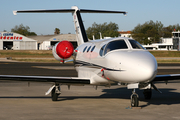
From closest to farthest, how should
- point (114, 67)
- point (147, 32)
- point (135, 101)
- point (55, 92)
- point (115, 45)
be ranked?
point (114, 67), point (135, 101), point (115, 45), point (55, 92), point (147, 32)

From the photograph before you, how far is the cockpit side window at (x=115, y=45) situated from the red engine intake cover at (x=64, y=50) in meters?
4.28

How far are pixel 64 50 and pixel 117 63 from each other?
18.2 ft

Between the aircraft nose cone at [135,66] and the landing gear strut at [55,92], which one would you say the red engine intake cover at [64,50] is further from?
the aircraft nose cone at [135,66]

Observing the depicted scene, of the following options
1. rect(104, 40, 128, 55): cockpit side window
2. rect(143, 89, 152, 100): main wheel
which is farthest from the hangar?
rect(104, 40, 128, 55): cockpit side window

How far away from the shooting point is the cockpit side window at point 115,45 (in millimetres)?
9531

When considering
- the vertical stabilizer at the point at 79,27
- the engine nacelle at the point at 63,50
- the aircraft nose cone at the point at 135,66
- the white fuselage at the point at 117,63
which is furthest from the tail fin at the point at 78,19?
the aircraft nose cone at the point at 135,66

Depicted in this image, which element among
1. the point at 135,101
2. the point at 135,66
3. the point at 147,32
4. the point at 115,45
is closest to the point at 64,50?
the point at 115,45

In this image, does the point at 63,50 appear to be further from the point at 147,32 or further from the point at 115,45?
the point at 147,32

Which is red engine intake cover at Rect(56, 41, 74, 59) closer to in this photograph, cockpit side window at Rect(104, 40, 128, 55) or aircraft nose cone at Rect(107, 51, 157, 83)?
cockpit side window at Rect(104, 40, 128, 55)

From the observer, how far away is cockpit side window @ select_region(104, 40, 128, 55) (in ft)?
31.3

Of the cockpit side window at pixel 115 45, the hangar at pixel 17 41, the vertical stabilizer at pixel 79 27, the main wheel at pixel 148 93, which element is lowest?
the main wheel at pixel 148 93

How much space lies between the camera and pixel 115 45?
9656 millimetres

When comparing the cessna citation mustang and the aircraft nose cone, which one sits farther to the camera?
the cessna citation mustang

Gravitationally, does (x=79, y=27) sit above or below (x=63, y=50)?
above
